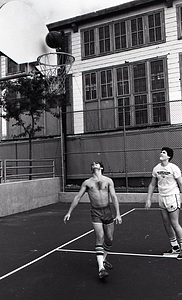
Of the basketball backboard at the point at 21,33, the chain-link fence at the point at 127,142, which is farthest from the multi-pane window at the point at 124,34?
the basketball backboard at the point at 21,33

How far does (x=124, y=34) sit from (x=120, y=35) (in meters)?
0.24

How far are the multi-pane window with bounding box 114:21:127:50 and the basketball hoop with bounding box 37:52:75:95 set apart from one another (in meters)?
7.08

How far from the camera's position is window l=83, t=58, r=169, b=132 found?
16.1 m

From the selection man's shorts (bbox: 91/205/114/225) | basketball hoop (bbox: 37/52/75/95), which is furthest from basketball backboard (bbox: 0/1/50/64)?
man's shorts (bbox: 91/205/114/225)

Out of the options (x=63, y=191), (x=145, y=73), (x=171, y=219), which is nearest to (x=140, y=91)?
(x=145, y=73)

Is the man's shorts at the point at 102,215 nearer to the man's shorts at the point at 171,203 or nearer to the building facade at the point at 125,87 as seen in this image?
the man's shorts at the point at 171,203

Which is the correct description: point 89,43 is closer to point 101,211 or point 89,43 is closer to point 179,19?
point 179,19

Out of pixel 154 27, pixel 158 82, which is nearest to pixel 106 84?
pixel 158 82

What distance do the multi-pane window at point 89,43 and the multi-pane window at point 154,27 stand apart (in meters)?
3.35

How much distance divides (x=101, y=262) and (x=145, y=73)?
13.7m

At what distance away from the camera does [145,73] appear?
1680cm

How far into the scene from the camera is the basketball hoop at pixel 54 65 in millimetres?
9062

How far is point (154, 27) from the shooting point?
54.2 feet

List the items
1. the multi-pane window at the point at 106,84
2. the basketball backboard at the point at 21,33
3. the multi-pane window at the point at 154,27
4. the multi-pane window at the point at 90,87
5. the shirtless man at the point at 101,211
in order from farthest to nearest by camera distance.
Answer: the multi-pane window at the point at 90,87 → the multi-pane window at the point at 106,84 → the multi-pane window at the point at 154,27 → the basketball backboard at the point at 21,33 → the shirtless man at the point at 101,211
